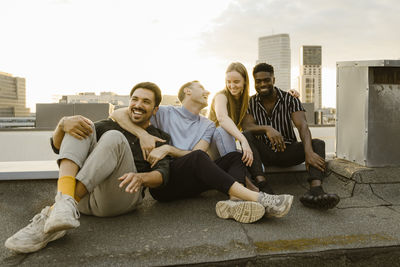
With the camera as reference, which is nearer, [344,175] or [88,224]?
[88,224]

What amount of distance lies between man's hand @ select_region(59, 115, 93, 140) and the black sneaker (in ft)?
6.34

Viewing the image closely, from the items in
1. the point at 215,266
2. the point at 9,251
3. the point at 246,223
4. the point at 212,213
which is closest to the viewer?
the point at 215,266

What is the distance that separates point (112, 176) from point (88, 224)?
50 centimetres

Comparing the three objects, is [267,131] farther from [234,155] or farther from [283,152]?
[234,155]

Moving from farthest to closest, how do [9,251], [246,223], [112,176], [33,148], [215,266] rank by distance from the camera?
[33,148] < [246,223] < [112,176] < [9,251] < [215,266]

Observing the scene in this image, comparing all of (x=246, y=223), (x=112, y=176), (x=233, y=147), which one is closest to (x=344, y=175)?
(x=233, y=147)

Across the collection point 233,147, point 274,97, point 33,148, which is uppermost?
point 274,97

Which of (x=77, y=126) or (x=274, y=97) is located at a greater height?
(x=274, y=97)

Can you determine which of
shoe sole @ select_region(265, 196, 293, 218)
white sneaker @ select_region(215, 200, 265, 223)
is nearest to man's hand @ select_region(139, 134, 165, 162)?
white sneaker @ select_region(215, 200, 265, 223)

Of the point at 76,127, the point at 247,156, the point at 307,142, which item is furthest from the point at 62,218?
the point at 307,142

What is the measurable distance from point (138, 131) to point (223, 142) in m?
0.91

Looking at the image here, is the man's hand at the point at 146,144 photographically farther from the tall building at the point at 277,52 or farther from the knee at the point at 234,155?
the tall building at the point at 277,52

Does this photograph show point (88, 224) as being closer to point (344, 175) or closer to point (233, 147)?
point (233, 147)

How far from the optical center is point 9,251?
2.04 metres
